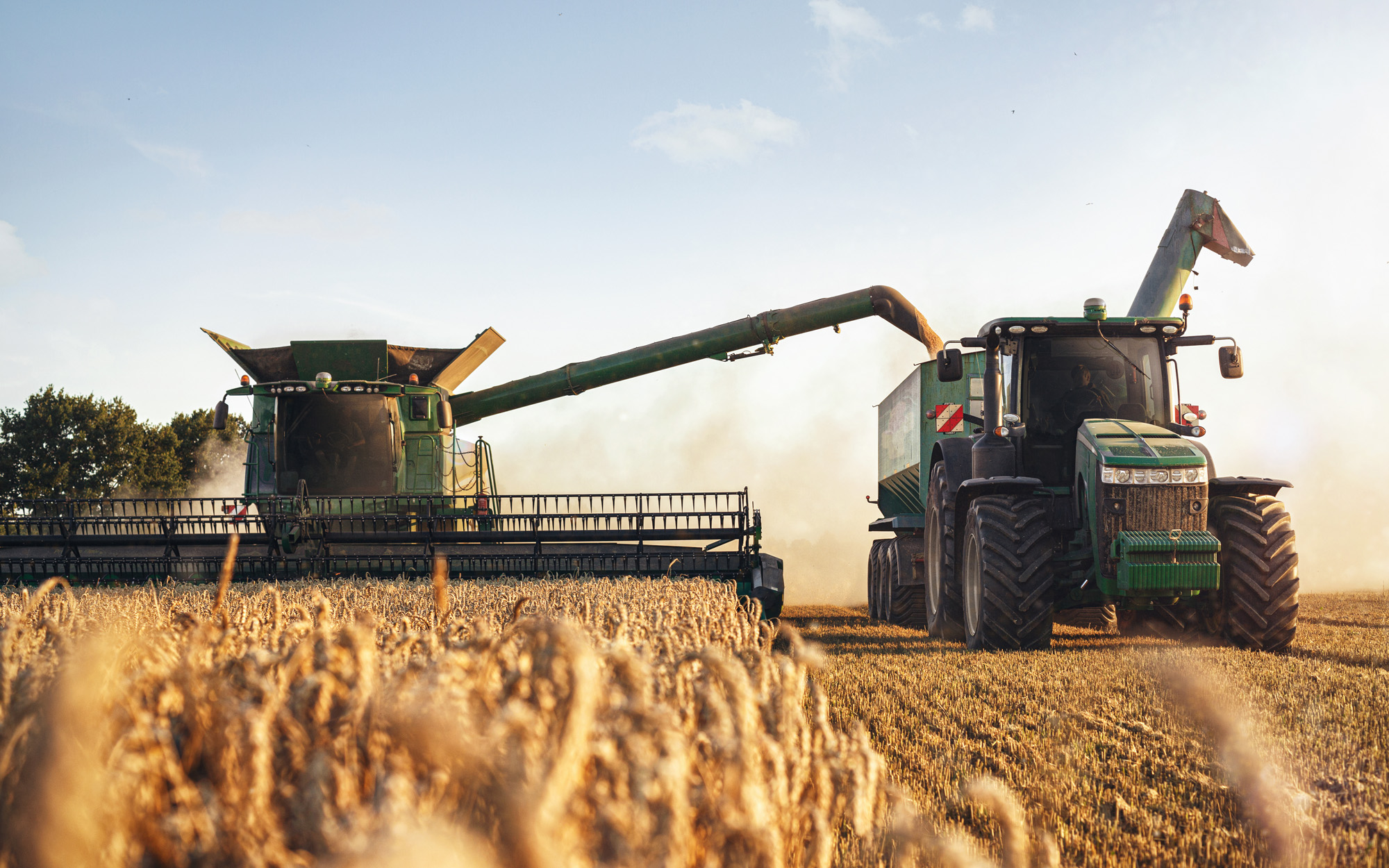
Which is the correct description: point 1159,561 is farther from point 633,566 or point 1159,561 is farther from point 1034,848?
point 633,566

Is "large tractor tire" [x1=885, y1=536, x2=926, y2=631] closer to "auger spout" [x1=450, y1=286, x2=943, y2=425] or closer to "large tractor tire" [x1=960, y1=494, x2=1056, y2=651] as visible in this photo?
"auger spout" [x1=450, y1=286, x2=943, y2=425]

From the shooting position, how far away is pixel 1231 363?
301 inches

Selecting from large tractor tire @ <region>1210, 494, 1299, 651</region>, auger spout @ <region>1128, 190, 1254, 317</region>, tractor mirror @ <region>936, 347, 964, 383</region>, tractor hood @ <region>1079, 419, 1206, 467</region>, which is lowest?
large tractor tire @ <region>1210, 494, 1299, 651</region>

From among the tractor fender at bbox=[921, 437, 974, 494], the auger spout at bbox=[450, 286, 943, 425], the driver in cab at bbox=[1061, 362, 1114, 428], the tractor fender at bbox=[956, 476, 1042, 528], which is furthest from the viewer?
the auger spout at bbox=[450, 286, 943, 425]

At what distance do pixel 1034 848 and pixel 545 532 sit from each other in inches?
306

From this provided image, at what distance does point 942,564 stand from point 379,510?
6.50 metres

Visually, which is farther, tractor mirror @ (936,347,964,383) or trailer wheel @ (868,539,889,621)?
trailer wheel @ (868,539,889,621)

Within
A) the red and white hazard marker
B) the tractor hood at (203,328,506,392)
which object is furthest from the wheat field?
the tractor hood at (203,328,506,392)

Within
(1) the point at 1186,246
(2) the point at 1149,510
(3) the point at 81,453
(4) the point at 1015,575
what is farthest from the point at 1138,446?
(3) the point at 81,453

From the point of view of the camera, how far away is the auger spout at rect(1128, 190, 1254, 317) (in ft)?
40.5

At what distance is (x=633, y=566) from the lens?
988cm

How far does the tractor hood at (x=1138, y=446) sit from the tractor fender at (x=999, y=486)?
537 mm

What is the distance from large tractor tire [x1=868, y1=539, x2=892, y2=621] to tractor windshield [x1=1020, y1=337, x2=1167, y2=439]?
5.20m

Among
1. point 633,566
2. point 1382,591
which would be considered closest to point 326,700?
point 633,566
